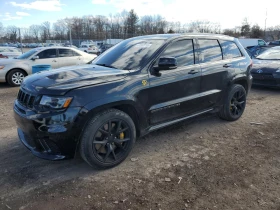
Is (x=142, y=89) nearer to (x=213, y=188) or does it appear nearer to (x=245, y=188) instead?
(x=213, y=188)

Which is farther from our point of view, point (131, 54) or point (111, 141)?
point (131, 54)

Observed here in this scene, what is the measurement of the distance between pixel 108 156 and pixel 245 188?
175 cm

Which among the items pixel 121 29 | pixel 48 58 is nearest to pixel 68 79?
pixel 48 58

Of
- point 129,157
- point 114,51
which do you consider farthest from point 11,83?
point 129,157

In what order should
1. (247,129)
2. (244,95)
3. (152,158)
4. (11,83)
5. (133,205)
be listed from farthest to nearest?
(11,83)
(244,95)
(247,129)
(152,158)
(133,205)

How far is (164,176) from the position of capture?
3.28 metres

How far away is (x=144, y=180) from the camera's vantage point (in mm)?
3197

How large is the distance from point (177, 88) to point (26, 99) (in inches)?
85.4

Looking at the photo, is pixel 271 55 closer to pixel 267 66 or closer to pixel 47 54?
pixel 267 66

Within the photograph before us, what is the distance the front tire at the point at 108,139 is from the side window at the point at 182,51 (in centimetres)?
128

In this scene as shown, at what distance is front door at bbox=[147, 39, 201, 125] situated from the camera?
375 centimetres

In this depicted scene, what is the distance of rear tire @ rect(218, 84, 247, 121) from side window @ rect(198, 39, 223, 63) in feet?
2.42

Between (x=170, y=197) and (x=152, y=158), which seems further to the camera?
(x=152, y=158)

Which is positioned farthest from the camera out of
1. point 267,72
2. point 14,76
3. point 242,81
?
point 14,76
